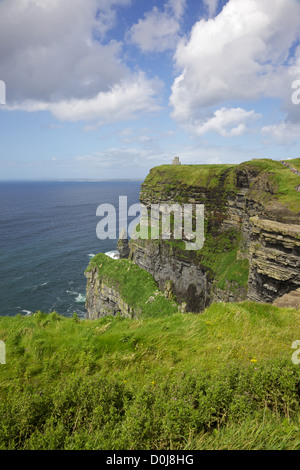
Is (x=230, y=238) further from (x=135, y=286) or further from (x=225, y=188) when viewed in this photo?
(x=135, y=286)

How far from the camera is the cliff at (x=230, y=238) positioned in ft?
70.2

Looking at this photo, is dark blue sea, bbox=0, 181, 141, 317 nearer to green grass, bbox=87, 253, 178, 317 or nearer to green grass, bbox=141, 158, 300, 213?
green grass, bbox=87, 253, 178, 317

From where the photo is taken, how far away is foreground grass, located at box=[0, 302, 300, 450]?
3.69 meters

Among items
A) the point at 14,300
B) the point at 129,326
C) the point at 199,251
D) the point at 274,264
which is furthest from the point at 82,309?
the point at 129,326

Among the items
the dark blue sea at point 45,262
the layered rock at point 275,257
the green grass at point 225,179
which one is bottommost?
the dark blue sea at point 45,262

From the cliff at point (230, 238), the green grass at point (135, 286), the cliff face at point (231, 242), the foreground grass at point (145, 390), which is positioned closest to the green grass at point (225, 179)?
the cliff at point (230, 238)

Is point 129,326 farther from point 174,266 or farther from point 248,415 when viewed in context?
point 174,266

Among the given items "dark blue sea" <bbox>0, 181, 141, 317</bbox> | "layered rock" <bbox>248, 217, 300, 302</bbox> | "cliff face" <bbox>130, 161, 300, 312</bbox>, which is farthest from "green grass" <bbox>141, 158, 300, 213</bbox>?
"dark blue sea" <bbox>0, 181, 141, 317</bbox>

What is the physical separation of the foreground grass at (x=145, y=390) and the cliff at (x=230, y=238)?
47.4 ft

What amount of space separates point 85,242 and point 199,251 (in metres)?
59.3

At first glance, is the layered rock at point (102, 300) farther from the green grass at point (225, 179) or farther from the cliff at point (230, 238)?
the green grass at point (225, 179)

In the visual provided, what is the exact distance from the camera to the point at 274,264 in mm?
21328
